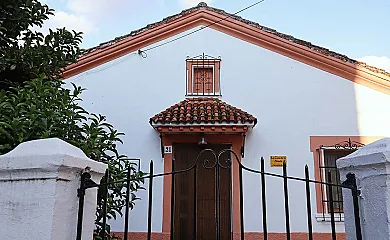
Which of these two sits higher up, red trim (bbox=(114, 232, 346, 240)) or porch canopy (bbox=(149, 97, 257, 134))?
porch canopy (bbox=(149, 97, 257, 134))

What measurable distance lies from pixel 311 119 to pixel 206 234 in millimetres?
3202

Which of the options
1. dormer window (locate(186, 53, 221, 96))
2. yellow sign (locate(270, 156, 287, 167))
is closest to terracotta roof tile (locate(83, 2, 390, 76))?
dormer window (locate(186, 53, 221, 96))

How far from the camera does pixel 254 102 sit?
763 cm

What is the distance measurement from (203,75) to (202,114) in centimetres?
147

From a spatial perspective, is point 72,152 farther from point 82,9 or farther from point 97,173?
point 82,9

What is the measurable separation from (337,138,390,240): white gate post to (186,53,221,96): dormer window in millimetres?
5543

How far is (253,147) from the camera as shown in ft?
24.1

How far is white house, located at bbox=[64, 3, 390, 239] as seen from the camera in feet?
23.0

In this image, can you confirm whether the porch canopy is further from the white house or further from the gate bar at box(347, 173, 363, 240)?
the gate bar at box(347, 173, 363, 240)

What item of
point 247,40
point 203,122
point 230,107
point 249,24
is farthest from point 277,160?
point 249,24

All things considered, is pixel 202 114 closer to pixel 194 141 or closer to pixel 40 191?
pixel 194 141

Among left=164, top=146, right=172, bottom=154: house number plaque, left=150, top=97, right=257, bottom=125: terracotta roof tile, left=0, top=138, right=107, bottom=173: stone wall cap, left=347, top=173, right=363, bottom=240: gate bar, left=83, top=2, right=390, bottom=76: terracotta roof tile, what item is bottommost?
left=347, top=173, right=363, bottom=240: gate bar

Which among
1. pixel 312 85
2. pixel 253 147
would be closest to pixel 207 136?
pixel 253 147

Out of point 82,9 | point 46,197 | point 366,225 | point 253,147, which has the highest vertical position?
point 82,9
